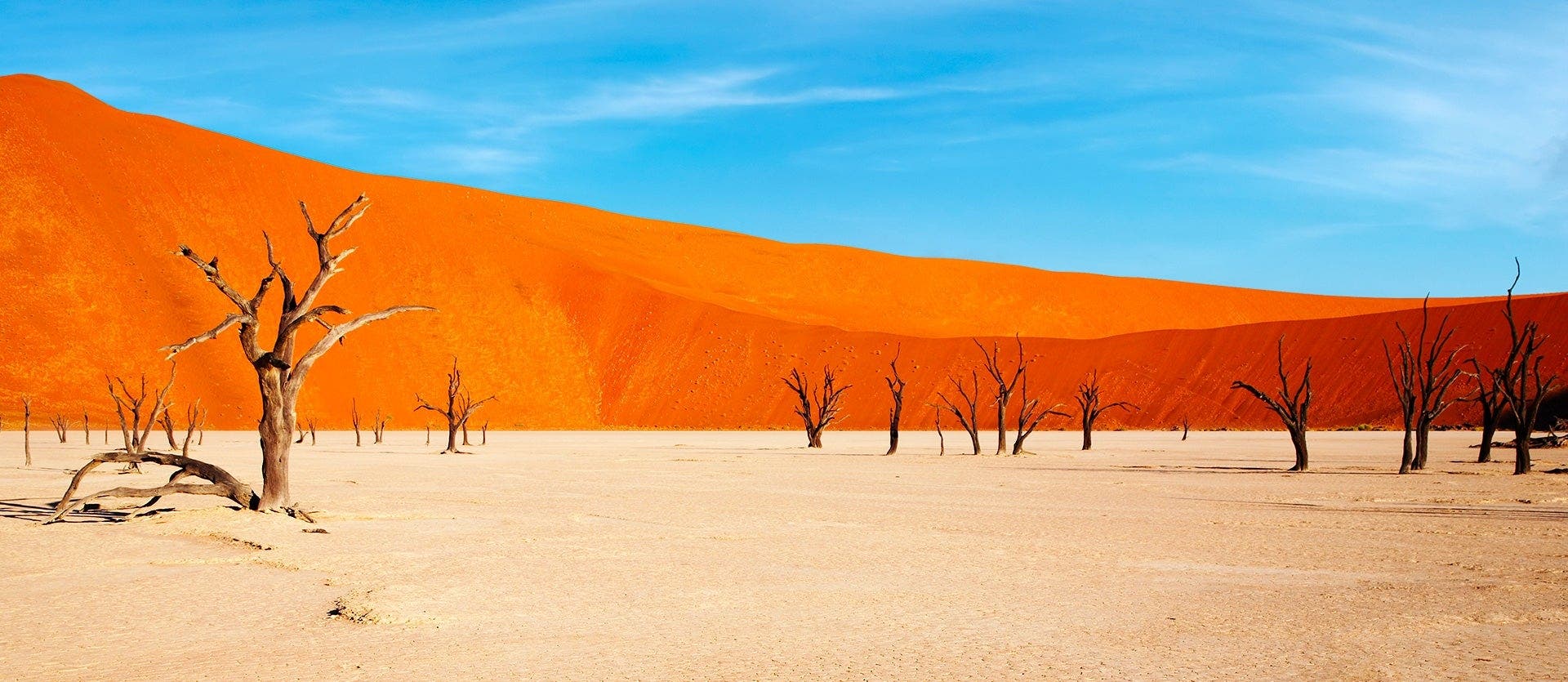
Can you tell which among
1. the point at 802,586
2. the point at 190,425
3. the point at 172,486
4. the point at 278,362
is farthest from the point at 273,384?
the point at 190,425

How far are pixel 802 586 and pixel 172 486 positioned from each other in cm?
797

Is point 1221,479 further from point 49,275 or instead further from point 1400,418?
point 49,275

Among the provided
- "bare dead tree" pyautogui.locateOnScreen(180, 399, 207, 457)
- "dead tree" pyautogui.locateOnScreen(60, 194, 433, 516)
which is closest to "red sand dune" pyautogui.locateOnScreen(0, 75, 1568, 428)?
"bare dead tree" pyautogui.locateOnScreen(180, 399, 207, 457)

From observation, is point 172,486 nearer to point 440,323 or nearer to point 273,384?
point 273,384

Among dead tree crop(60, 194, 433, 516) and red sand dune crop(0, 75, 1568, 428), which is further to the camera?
red sand dune crop(0, 75, 1568, 428)

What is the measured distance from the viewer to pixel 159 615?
7.79 metres

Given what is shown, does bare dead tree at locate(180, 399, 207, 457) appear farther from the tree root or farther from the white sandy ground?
the tree root

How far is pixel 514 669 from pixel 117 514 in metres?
10.5

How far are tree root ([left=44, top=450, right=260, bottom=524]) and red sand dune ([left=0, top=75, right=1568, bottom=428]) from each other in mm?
49453

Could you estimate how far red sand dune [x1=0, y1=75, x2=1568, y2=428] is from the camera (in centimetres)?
6400

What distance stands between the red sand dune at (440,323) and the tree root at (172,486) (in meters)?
49.5

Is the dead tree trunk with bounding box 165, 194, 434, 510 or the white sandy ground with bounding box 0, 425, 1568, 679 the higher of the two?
the dead tree trunk with bounding box 165, 194, 434, 510

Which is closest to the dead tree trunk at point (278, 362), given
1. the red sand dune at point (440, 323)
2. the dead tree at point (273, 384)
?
the dead tree at point (273, 384)

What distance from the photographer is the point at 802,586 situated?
917 cm
